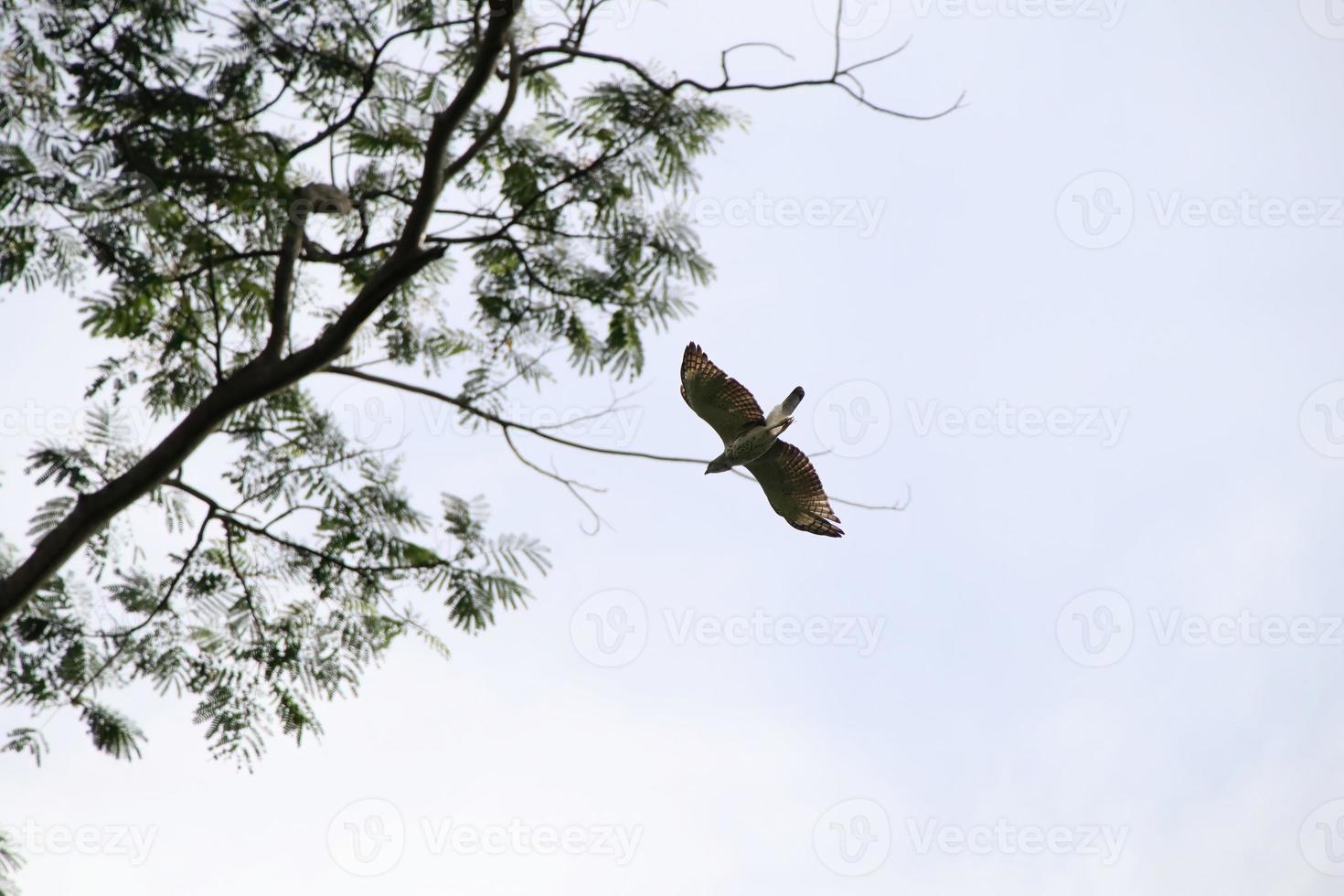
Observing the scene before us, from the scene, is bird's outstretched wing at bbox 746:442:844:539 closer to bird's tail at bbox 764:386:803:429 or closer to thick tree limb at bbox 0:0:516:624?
bird's tail at bbox 764:386:803:429

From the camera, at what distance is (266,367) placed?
4914mm

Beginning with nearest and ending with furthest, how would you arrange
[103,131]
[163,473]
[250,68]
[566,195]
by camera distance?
[163,473] < [103,131] < [250,68] < [566,195]

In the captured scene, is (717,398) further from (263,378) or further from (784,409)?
(263,378)

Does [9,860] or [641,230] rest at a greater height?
[641,230]

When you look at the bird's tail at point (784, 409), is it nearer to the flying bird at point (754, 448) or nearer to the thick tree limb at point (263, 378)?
the flying bird at point (754, 448)

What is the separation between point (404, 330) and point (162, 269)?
1388 mm

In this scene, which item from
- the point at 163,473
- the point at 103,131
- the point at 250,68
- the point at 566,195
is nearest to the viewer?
the point at 163,473

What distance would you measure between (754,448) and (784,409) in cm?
19

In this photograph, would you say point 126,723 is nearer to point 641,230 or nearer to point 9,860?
point 9,860

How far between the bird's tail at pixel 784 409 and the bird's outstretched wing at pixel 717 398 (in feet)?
0.28

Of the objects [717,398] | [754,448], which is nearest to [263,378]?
[717,398]

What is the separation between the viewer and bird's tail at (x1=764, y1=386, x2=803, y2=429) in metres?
3.57

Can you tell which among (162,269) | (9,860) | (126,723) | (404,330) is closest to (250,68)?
(162,269)

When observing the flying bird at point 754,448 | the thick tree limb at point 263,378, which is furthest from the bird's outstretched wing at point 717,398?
the thick tree limb at point 263,378
